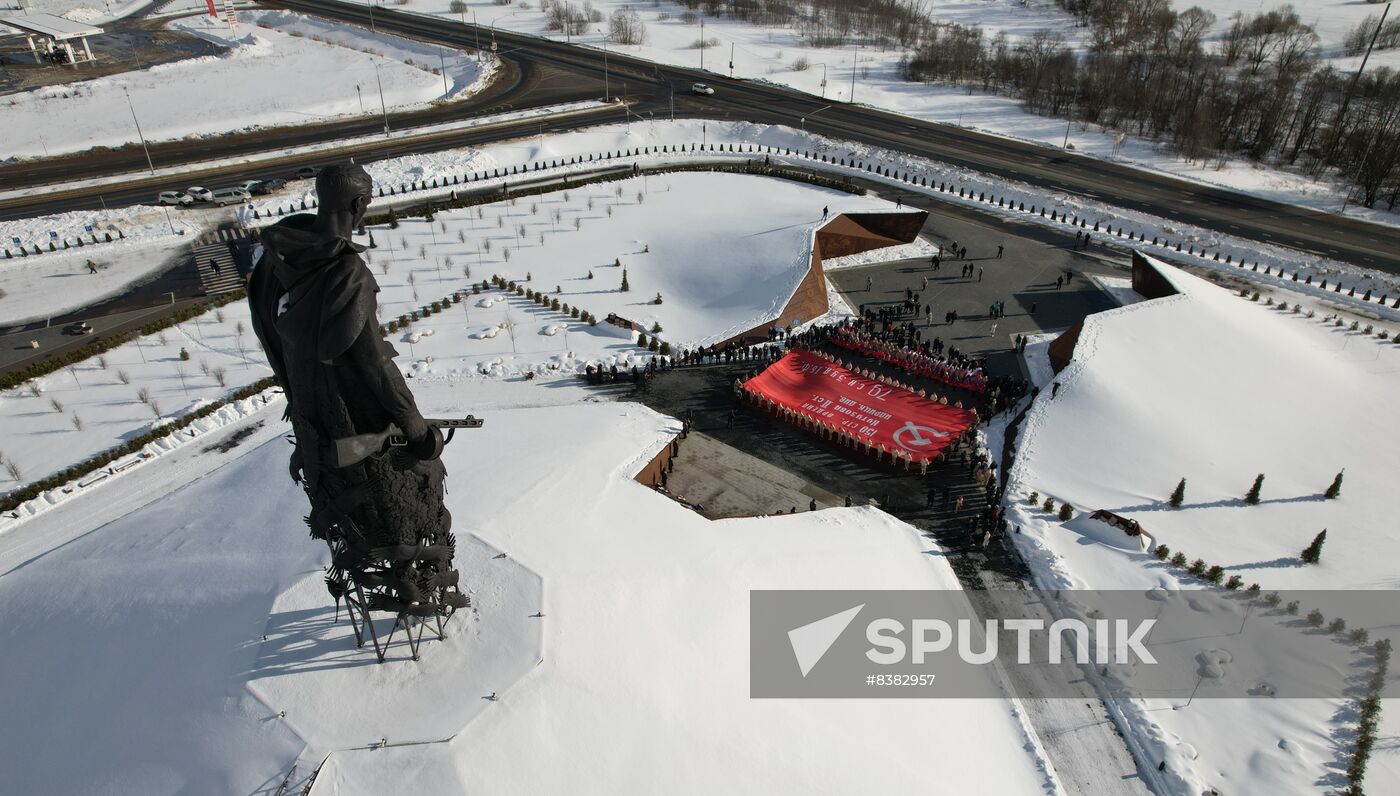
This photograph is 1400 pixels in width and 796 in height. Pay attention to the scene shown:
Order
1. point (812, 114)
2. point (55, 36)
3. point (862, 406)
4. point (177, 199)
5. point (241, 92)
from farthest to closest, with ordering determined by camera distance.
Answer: point (55, 36) → point (241, 92) → point (812, 114) → point (177, 199) → point (862, 406)

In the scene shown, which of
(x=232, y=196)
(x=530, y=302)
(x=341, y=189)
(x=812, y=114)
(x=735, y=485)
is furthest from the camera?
(x=812, y=114)

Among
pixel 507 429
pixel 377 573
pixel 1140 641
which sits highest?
pixel 377 573

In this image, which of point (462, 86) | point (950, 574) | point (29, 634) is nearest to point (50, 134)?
point (462, 86)

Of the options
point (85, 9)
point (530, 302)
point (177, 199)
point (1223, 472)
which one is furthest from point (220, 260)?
point (85, 9)

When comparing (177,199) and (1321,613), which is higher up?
(177,199)

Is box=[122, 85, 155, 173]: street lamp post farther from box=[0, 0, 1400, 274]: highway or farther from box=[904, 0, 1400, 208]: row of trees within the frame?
box=[904, 0, 1400, 208]: row of trees

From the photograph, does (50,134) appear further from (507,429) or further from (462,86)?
(507,429)

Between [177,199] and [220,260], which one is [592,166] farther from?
[177,199]
